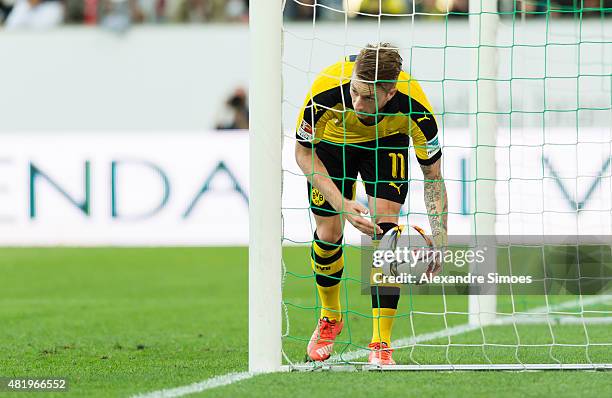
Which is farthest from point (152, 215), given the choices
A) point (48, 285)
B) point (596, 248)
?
point (596, 248)

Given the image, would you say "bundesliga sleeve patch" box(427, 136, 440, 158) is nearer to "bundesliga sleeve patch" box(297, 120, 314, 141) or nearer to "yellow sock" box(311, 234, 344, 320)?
"bundesliga sleeve patch" box(297, 120, 314, 141)

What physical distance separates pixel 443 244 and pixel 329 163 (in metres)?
0.75

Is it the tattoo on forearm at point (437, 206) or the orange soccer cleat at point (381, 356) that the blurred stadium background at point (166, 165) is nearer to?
the orange soccer cleat at point (381, 356)

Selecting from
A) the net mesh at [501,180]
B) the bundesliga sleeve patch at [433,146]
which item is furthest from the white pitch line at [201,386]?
the bundesliga sleeve patch at [433,146]

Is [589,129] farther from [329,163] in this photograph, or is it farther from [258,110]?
[258,110]

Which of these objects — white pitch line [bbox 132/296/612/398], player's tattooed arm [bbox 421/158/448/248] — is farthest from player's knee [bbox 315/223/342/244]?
white pitch line [bbox 132/296/612/398]

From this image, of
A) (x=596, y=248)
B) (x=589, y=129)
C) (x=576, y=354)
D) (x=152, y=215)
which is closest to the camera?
(x=576, y=354)

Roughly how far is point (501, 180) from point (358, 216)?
1.33 meters

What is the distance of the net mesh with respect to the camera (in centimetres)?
664

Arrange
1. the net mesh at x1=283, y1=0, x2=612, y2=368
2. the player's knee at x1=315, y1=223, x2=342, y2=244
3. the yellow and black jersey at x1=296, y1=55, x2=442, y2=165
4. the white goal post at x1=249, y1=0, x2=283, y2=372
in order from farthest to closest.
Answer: the net mesh at x1=283, y1=0, x2=612, y2=368
the player's knee at x1=315, y1=223, x2=342, y2=244
the yellow and black jersey at x1=296, y1=55, x2=442, y2=165
the white goal post at x1=249, y1=0, x2=283, y2=372

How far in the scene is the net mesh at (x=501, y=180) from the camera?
664cm

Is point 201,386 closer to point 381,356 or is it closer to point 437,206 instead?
point 381,356

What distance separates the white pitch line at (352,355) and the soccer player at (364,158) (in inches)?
10.6

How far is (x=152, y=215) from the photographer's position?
14398 mm
